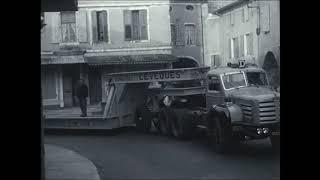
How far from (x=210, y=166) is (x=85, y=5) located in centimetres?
2102

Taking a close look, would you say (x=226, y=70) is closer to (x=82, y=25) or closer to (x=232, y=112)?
(x=232, y=112)

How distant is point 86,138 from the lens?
1842cm

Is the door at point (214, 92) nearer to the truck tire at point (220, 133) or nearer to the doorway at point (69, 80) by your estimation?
the truck tire at point (220, 133)

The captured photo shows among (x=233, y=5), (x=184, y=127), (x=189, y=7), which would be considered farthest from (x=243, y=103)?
(x=189, y=7)

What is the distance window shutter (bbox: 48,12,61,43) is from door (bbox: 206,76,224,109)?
57.3ft

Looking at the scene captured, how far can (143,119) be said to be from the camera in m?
19.4

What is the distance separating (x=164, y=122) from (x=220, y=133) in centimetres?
492

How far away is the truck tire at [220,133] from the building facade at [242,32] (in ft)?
30.8

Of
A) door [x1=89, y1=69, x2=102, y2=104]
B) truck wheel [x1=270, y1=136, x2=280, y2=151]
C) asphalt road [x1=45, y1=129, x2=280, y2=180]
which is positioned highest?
door [x1=89, y1=69, x2=102, y2=104]

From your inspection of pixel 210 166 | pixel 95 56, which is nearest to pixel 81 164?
pixel 210 166

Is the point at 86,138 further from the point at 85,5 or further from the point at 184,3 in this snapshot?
the point at 184,3

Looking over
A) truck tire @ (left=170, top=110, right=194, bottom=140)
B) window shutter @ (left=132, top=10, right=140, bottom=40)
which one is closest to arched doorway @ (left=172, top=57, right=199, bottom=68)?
window shutter @ (left=132, top=10, right=140, bottom=40)

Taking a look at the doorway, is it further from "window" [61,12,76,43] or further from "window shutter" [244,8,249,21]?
"window shutter" [244,8,249,21]

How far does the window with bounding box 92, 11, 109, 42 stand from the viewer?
31.3 metres
